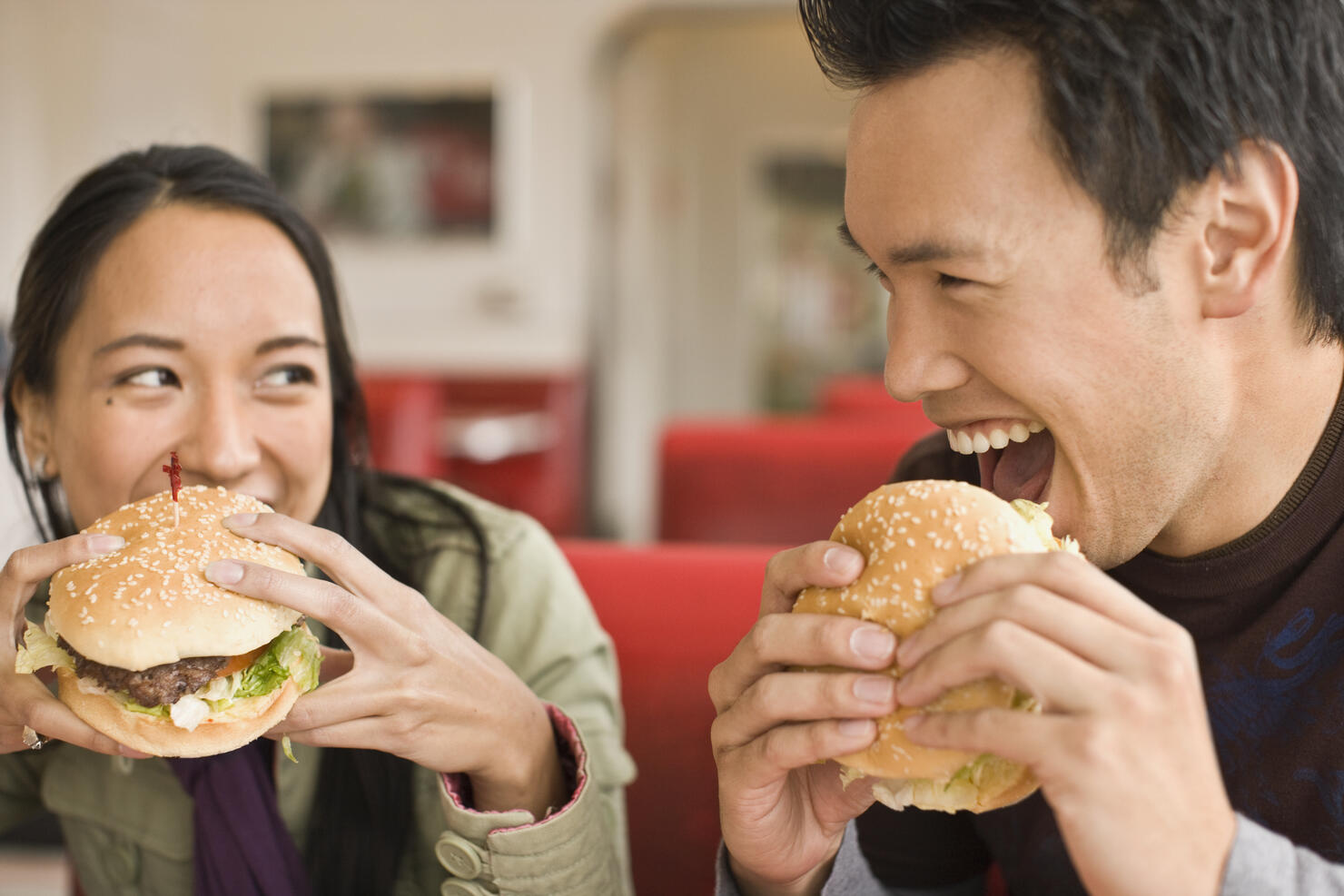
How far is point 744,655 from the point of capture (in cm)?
113

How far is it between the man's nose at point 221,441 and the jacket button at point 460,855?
0.56m

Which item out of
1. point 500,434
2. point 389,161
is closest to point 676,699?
point 500,434

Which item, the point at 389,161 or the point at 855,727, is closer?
the point at 855,727

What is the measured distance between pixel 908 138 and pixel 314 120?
322 inches

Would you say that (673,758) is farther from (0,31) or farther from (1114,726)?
(0,31)

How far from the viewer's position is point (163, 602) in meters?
1.23

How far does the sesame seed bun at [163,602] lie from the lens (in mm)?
1226

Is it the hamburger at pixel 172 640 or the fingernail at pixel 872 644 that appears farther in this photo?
the hamburger at pixel 172 640

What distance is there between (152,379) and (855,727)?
3.48 feet

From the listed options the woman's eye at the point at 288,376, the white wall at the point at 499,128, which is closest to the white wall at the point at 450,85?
the white wall at the point at 499,128

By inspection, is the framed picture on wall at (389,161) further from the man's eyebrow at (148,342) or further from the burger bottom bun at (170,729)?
the burger bottom bun at (170,729)

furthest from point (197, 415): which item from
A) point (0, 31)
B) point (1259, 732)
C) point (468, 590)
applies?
point (0, 31)

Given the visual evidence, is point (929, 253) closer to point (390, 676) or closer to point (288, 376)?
point (390, 676)

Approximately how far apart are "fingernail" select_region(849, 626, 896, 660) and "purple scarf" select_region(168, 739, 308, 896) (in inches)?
36.0
